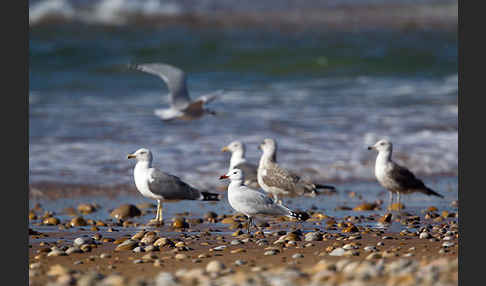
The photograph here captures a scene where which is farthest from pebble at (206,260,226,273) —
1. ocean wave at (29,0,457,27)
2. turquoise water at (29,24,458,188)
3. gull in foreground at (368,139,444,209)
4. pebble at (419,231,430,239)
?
ocean wave at (29,0,457,27)

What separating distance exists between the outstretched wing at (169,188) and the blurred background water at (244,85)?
74.8 inches

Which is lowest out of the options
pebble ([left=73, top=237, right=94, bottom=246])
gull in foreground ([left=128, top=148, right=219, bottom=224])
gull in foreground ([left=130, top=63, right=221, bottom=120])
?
pebble ([left=73, top=237, right=94, bottom=246])

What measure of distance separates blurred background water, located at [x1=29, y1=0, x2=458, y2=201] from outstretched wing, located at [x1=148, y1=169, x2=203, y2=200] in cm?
190

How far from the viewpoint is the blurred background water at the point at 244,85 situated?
10445 mm

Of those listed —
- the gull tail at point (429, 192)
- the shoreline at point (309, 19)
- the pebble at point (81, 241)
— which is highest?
the shoreline at point (309, 19)

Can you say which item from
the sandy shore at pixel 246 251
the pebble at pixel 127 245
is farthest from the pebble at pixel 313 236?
the pebble at pixel 127 245

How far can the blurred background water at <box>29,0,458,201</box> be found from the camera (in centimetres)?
1045

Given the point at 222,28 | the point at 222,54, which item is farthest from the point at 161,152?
the point at 222,28

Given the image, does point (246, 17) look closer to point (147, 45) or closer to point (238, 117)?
point (147, 45)

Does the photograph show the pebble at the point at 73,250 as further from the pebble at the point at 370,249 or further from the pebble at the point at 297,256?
the pebble at the point at 370,249

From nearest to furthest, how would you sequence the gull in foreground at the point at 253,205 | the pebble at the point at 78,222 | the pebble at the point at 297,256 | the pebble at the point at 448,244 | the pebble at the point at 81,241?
the pebble at the point at 297,256 → the pebble at the point at 448,244 → the pebble at the point at 81,241 → the gull in foreground at the point at 253,205 → the pebble at the point at 78,222

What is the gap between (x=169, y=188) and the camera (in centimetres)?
744

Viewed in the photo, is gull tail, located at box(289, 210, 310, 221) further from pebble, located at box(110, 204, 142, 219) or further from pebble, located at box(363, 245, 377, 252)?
pebble, located at box(110, 204, 142, 219)

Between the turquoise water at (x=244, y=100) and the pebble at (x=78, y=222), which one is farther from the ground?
the turquoise water at (x=244, y=100)
